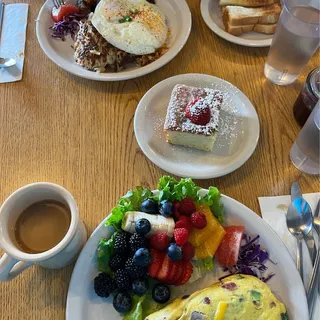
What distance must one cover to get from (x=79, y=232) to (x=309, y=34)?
915mm

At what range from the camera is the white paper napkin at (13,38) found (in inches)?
56.7

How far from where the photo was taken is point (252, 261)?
3.31 ft

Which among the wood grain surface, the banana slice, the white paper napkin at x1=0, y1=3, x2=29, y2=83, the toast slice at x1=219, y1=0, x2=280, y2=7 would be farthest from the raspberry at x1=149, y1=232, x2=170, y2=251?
the toast slice at x1=219, y1=0, x2=280, y2=7

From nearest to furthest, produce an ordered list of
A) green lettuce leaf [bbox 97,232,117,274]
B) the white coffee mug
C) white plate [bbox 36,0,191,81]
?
1. the white coffee mug
2. green lettuce leaf [bbox 97,232,117,274]
3. white plate [bbox 36,0,191,81]

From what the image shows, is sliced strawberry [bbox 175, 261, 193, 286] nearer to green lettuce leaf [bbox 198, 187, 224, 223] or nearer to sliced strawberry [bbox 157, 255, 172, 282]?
sliced strawberry [bbox 157, 255, 172, 282]

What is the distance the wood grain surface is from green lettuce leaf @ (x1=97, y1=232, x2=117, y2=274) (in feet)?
0.42

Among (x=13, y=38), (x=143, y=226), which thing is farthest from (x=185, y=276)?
(x=13, y=38)

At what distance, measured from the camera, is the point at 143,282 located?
0.92m

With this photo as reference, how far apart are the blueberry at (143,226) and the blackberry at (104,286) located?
141mm

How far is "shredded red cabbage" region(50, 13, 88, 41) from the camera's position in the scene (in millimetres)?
1497

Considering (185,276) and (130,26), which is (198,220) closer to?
(185,276)

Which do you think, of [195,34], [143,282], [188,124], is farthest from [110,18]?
[143,282]

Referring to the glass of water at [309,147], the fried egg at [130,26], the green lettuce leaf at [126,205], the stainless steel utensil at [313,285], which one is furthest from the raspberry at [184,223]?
the fried egg at [130,26]

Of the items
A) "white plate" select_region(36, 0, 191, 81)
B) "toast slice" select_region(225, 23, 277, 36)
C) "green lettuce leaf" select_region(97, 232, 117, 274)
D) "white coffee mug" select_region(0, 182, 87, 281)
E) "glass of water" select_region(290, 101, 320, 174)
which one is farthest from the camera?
"toast slice" select_region(225, 23, 277, 36)
